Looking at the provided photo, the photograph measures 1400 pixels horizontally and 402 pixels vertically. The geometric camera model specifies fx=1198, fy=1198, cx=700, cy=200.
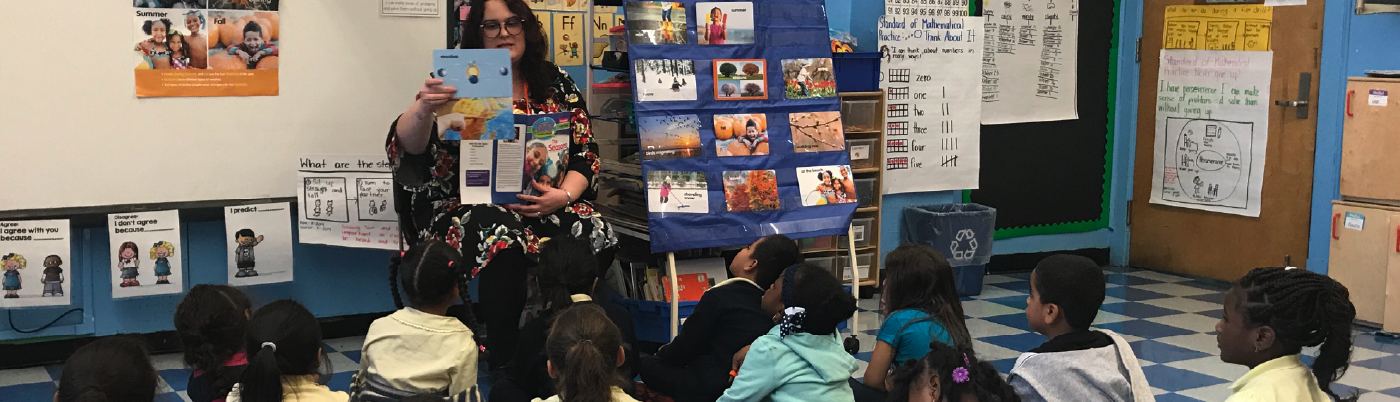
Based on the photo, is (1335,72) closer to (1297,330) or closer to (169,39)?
(1297,330)

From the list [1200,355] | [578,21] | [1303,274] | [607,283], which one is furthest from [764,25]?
[1303,274]

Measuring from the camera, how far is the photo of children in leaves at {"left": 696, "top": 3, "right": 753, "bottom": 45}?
14.7ft

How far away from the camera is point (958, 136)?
609cm

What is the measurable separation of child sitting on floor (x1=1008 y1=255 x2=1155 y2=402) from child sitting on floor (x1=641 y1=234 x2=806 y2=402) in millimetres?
919

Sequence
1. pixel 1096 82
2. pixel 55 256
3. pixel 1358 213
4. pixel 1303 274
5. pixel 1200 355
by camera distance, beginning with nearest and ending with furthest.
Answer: pixel 1303 274 < pixel 55 256 < pixel 1200 355 < pixel 1358 213 < pixel 1096 82

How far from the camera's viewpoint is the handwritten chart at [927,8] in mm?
5746

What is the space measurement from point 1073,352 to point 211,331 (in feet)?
6.04

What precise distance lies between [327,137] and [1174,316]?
374 centimetres

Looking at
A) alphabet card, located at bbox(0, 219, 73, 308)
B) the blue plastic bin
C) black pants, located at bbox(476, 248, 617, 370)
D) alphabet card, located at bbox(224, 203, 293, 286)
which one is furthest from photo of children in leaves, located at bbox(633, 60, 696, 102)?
alphabet card, located at bbox(0, 219, 73, 308)

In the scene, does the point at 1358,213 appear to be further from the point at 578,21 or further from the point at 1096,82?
the point at 578,21

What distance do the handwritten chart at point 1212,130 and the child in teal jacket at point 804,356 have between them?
4.12m

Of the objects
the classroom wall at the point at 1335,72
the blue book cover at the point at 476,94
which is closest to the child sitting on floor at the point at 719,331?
the blue book cover at the point at 476,94

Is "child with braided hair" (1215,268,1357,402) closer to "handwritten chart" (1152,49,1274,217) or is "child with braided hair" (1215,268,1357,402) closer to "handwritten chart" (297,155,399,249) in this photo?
"handwritten chart" (297,155,399,249)

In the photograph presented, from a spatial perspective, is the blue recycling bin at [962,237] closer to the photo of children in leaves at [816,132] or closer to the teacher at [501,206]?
the photo of children in leaves at [816,132]
